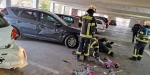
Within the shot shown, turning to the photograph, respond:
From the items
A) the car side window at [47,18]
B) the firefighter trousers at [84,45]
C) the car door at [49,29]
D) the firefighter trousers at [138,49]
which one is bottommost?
the firefighter trousers at [138,49]

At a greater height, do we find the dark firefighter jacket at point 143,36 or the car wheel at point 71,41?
the dark firefighter jacket at point 143,36

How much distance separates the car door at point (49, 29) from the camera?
7.33 meters

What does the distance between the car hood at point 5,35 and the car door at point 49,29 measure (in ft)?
13.1

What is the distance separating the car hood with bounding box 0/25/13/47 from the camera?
3086 mm

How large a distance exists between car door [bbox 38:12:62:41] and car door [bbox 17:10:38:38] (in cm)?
29

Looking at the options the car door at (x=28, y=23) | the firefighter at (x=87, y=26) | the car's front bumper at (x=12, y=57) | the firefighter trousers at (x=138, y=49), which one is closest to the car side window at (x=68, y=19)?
the car door at (x=28, y=23)

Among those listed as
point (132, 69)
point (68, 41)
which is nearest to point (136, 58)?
point (132, 69)

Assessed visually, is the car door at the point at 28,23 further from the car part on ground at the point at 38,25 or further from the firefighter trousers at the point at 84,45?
the firefighter trousers at the point at 84,45

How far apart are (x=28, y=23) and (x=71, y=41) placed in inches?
87.8

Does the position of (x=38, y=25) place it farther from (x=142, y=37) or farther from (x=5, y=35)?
(x=142, y=37)

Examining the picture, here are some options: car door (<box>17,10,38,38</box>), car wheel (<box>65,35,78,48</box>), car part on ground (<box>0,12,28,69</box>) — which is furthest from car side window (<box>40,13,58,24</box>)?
car part on ground (<box>0,12,28,69</box>)

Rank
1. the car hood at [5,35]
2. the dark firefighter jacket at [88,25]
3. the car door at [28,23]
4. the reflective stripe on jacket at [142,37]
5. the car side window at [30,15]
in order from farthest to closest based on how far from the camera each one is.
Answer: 1. the car side window at [30,15]
2. the car door at [28,23]
3. the reflective stripe on jacket at [142,37]
4. the dark firefighter jacket at [88,25]
5. the car hood at [5,35]

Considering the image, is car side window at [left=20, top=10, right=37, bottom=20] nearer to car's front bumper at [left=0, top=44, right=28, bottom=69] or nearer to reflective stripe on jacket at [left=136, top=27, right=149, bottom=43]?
car's front bumper at [left=0, top=44, right=28, bottom=69]

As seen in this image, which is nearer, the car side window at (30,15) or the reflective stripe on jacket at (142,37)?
the reflective stripe on jacket at (142,37)
